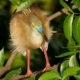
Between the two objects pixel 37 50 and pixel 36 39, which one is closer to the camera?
pixel 36 39

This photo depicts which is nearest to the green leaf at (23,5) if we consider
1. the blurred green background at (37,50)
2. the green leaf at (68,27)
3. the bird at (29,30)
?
the bird at (29,30)

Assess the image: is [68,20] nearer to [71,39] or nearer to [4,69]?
[71,39]

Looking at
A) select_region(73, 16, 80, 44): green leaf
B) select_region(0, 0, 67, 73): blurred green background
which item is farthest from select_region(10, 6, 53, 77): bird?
select_region(0, 0, 67, 73): blurred green background

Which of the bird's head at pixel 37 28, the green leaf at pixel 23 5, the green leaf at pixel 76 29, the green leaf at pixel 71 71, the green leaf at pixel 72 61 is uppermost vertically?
the green leaf at pixel 23 5

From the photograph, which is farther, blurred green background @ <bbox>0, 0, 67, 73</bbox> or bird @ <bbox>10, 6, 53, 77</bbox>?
blurred green background @ <bbox>0, 0, 67, 73</bbox>

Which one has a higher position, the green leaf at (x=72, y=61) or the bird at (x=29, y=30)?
the bird at (x=29, y=30)

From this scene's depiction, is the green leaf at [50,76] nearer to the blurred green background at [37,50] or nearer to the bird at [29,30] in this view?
the bird at [29,30]

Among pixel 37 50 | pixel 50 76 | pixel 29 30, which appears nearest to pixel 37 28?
pixel 29 30

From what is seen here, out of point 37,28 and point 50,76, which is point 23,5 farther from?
point 50,76

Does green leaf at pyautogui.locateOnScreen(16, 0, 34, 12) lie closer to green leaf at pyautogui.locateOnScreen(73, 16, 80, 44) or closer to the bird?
the bird
